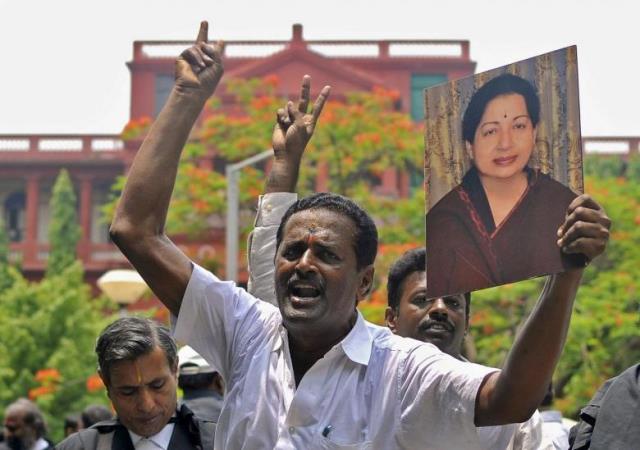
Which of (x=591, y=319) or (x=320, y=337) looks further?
(x=591, y=319)

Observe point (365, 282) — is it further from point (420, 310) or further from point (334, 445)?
point (420, 310)

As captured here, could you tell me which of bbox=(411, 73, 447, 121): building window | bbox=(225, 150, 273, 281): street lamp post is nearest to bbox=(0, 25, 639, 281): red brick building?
bbox=(411, 73, 447, 121): building window

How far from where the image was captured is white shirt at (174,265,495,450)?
11.0 ft

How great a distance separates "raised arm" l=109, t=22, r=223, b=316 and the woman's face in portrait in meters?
0.82

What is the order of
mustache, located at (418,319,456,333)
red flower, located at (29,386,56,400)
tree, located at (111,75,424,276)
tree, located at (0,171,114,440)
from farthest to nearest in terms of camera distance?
tree, located at (0,171,114,440) → tree, located at (111,75,424,276) → red flower, located at (29,386,56,400) → mustache, located at (418,319,456,333)

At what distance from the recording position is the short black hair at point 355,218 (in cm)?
371

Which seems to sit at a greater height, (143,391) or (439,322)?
(439,322)

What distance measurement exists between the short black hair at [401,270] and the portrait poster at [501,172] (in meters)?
1.95

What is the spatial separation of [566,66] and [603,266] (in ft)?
76.7

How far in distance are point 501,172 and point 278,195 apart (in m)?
1.36

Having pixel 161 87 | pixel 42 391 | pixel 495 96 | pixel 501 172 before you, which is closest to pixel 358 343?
pixel 501 172

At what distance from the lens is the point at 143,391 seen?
4914mm

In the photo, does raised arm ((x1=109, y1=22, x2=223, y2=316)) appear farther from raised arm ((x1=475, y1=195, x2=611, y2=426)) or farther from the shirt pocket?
raised arm ((x1=475, y1=195, x2=611, y2=426))

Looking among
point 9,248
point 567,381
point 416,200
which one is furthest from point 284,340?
point 9,248
